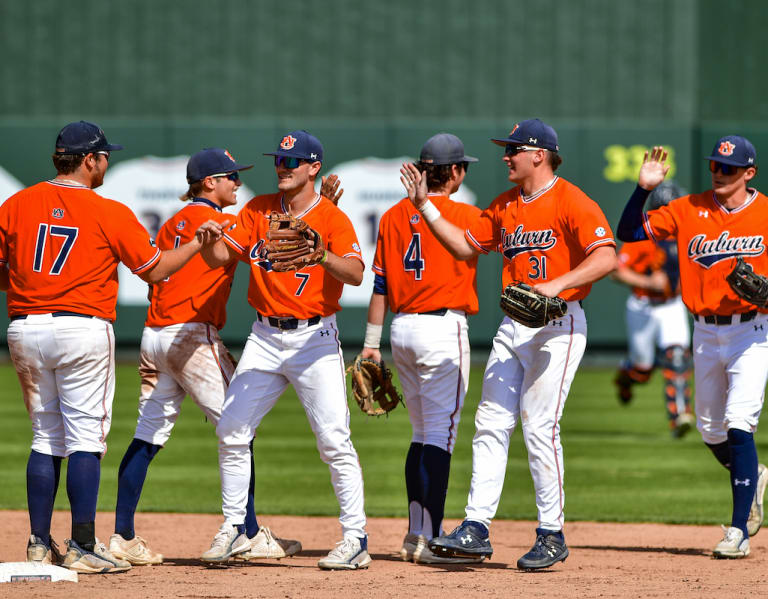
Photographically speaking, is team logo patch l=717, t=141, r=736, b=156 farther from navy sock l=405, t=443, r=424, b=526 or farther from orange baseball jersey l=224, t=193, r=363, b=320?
navy sock l=405, t=443, r=424, b=526

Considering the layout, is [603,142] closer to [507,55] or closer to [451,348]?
[507,55]

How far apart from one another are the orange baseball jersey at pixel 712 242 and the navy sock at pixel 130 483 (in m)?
3.00

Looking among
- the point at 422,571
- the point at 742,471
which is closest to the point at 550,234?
the point at 742,471

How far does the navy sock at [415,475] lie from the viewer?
670cm

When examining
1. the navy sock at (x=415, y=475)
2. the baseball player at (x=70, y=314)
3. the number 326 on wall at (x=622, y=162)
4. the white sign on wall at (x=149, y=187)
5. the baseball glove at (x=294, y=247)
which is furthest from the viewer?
the white sign on wall at (x=149, y=187)

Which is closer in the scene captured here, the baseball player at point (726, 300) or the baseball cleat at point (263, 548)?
the baseball cleat at point (263, 548)

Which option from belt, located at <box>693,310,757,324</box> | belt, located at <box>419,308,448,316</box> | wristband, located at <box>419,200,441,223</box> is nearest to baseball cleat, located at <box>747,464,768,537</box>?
belt, located at <box>693,310,757,324</box>

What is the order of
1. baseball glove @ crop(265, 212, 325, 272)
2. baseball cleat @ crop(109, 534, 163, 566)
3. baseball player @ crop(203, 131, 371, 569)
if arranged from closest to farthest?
baseball glove @ crop(265, 212, 325, 272), baseball player @ crop(203, 131, 371, 569), baseball cleat @ crop(109, 534, 163, 566)

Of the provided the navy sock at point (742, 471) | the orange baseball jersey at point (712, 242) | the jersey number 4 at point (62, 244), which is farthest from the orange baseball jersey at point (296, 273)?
the navy sock at point (742, 471)

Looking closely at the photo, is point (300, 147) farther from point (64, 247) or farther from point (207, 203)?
point (64, 247)

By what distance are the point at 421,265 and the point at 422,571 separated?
162 cm

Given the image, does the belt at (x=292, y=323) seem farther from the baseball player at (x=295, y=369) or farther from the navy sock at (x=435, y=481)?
the navy sock at (x=435, y=481)

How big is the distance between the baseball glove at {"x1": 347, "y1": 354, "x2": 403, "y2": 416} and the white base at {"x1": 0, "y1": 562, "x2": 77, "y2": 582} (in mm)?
1793

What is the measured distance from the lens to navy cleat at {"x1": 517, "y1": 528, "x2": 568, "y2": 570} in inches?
245
